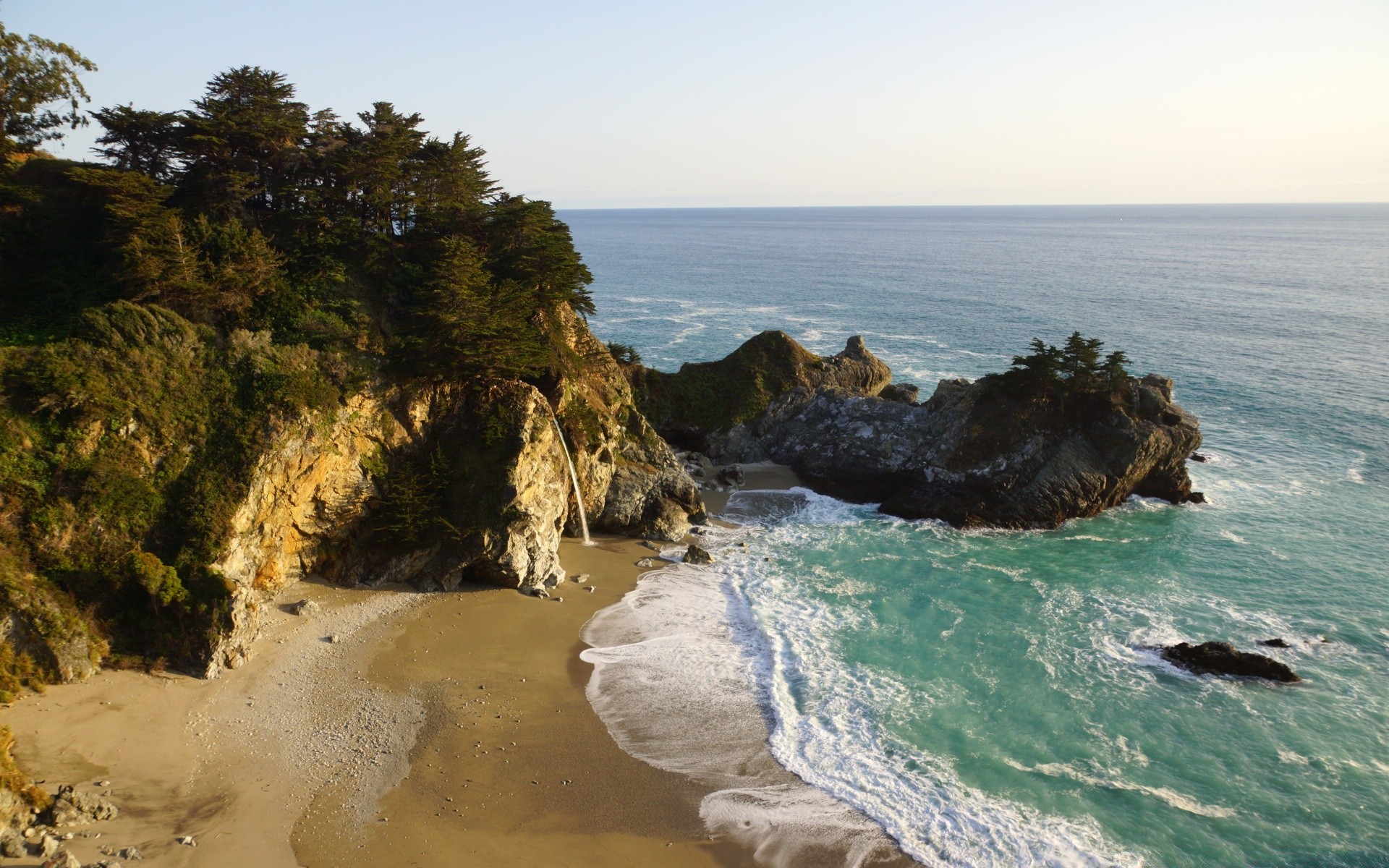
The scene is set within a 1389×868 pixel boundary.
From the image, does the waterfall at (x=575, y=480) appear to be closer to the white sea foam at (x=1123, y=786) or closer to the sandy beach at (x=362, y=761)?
the sandy beach at (x=362, y=761)

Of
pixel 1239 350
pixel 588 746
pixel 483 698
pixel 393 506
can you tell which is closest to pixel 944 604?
pixel 588 746

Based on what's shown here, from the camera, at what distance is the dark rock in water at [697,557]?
2738 centimetres

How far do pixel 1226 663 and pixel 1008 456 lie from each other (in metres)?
12.5

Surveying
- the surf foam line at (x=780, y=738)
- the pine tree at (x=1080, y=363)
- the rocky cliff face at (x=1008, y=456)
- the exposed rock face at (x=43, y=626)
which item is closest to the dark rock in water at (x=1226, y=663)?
the surf foam line at (x=780, y=738)

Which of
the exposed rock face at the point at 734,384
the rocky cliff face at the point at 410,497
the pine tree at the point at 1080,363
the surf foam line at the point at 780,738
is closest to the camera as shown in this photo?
the surf foam line at the point at 780,738

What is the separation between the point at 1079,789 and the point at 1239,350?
55.2m

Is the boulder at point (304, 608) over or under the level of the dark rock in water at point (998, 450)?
under

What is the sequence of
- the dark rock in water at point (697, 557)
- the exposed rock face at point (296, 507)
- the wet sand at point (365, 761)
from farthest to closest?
the dark rock in water at point (697, 557)
the exposed rock face at point (296, 507)
the wet sand at point (365, 761)

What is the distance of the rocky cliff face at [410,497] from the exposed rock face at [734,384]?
1274 cm

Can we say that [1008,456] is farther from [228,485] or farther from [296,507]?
[228,485]

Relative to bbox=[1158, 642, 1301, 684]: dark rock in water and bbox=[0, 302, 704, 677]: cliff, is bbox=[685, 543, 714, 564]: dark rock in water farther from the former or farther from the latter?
bbox=[1158, 642, 1301, 684]: dark rock in water

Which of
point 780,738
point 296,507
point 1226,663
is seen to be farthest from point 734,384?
point 1226,663

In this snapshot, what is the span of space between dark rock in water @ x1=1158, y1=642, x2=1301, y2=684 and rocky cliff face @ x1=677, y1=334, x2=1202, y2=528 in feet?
32.2

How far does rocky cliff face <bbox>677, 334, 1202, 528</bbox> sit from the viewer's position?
104 ft
